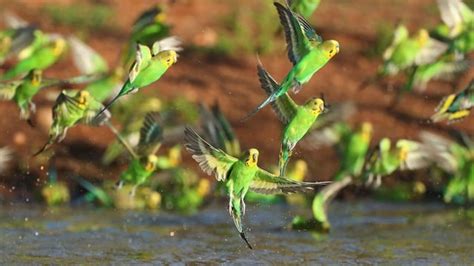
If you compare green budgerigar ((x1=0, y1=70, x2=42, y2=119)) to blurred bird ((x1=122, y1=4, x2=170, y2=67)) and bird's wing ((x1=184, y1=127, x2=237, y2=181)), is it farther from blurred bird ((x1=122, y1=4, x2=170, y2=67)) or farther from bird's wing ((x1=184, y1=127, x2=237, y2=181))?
bird's wing ((x1=184, y1=127, x2=237, y2=181))

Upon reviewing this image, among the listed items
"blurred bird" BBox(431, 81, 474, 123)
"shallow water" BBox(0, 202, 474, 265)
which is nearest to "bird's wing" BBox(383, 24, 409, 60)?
"shallow water" BBox(0, 202, 474, 265)

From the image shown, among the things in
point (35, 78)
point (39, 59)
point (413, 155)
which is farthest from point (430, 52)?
point (35, 78)

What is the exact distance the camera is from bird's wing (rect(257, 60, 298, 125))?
8297 millimetres

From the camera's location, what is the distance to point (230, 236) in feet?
34.6

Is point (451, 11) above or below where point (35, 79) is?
above

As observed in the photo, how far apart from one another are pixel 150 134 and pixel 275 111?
1.80m

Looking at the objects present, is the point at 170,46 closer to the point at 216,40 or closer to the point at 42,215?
the point at 42,215

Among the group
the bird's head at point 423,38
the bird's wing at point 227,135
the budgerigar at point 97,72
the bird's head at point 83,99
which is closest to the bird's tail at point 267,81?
the bird's head at point 83,99

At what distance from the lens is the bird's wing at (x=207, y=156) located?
7957 millimetres

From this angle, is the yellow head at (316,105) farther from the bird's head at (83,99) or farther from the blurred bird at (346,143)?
the blurred bird at (346,143)

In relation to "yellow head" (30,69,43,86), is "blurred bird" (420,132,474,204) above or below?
below

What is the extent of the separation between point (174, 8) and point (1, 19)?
2.16m

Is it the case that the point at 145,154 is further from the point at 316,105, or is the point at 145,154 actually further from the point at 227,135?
the point at 316,105

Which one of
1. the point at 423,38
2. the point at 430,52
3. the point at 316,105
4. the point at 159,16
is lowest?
the point at 316,105
